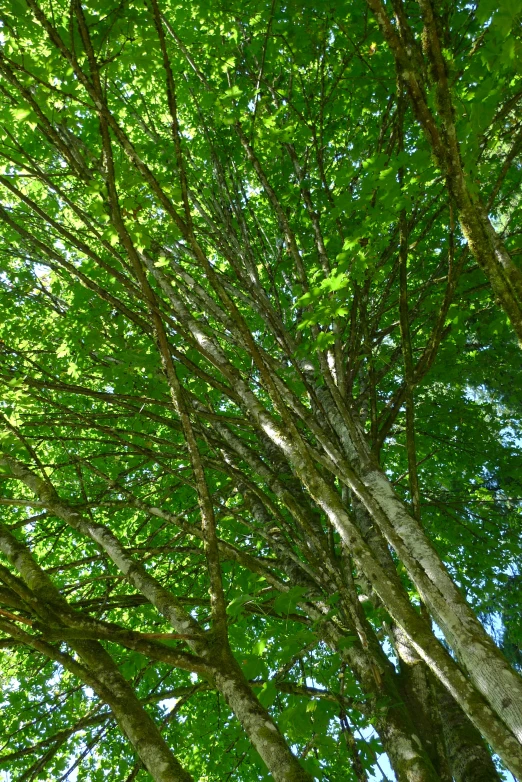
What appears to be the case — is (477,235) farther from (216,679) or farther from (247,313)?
(247,313)

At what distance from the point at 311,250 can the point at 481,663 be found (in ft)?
14.6

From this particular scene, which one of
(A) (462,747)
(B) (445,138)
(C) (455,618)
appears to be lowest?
(A) (462,747)

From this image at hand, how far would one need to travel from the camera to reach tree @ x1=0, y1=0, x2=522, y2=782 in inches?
72.3

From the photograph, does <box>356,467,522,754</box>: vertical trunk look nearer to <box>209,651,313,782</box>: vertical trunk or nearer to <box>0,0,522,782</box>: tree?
<box>0,0,522,782</box>: tree

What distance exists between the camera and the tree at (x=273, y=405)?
184 centimetres

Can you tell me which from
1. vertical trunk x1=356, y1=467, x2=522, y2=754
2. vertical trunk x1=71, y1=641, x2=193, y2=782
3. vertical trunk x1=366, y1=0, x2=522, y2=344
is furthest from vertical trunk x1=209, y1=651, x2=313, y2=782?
vertical trunk x1=366, y1=0, x2=522, y2=344

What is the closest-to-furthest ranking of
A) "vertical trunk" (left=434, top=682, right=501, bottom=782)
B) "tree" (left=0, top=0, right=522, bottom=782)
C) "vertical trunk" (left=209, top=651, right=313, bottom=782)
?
"vertical trunk" (left=209, top=651, right=313, bottom=782) < "tree" (left=0, top=0, right=522, bottom=782) < "vertical trunk" (left=434, top=682, right=501, bottom=782)

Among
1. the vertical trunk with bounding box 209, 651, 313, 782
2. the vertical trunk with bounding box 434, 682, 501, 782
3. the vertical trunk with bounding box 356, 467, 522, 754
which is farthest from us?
the vertical trunk with bounding box 434, 682, 501, 782

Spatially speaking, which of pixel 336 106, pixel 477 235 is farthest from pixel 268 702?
pixel 336 106

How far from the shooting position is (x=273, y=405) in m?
3.29

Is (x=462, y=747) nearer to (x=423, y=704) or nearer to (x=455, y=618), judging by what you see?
(x=423, y=704)

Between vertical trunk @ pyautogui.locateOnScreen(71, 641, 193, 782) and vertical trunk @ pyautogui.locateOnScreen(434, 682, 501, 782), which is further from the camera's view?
vertical trunk @ pyautogui.locateOnScreen(434, 682, 501, 782)

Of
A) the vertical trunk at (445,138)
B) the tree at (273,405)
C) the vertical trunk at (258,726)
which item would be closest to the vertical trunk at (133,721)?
the tree at (273,405)

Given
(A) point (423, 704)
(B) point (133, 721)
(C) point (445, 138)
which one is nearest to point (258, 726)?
(B) point (133, 721)
